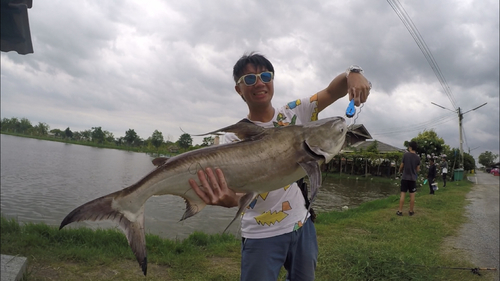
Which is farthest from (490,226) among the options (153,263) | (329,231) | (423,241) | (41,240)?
(41,240)

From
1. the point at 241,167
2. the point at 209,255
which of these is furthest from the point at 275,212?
the point at 209,255

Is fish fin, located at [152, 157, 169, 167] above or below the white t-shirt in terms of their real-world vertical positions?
above

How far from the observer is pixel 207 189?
1949 millimetres

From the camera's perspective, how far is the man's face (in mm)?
2348

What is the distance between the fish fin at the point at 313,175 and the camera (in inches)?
69.8

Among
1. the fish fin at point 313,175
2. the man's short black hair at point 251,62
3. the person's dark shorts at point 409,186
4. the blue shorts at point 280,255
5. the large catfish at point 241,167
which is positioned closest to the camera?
the fish fin at point 313,175

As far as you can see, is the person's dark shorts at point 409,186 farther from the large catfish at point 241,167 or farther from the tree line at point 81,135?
the tree line at point 81,135

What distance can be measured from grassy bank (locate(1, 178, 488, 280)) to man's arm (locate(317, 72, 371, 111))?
2.98 meters

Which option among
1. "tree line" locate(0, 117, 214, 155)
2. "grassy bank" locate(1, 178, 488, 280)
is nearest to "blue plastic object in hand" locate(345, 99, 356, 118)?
"grassy bank" locate(1, 178, 488, 280)

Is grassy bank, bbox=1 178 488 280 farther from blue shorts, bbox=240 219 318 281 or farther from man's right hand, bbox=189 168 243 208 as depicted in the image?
man's right hand, bbox=189 168 243 208

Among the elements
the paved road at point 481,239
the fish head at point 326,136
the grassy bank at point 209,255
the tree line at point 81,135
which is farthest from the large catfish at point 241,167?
the tree line at point 81,135

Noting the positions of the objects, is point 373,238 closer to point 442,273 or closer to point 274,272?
point 442,273

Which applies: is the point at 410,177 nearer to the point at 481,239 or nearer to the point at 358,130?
the point at 481,239

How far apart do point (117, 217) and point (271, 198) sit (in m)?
1.07
